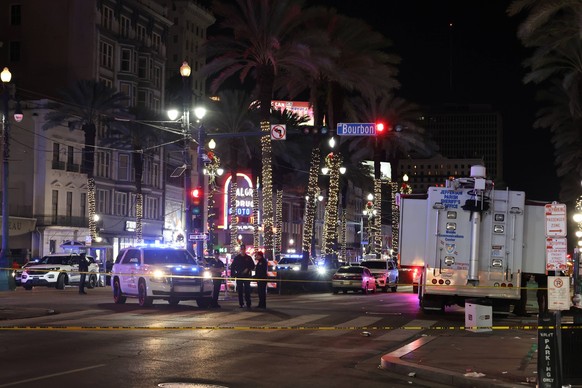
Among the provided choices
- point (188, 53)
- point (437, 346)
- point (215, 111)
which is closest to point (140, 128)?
point (215, 111)

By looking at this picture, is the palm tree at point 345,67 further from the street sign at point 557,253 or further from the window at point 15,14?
the street sign at point 557,253

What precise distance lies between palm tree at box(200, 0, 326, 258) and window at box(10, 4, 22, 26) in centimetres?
3677

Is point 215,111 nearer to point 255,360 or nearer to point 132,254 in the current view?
point 132,254

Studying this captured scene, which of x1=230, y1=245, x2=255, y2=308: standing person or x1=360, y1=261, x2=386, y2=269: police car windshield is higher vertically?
x1=230, y1=245, x2=255, y2=308: standing person

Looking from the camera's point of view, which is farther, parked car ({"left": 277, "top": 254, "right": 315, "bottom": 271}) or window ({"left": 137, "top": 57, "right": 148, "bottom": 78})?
window ({"left": 137, "top": 57, "right": 148, "bottom": 78})

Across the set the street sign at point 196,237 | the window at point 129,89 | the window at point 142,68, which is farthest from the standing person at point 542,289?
the window at point 142,68

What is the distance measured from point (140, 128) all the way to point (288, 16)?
29381 millimetres

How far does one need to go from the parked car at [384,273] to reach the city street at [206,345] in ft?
61.3

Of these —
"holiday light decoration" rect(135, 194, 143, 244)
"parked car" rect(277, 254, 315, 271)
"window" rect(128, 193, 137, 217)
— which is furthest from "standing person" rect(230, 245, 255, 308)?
"window" rect(128, 193, 137, 217)

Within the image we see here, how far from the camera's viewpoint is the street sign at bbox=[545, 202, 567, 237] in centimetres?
1233

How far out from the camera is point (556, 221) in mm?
12406

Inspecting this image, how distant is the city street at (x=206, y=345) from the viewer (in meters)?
13.1

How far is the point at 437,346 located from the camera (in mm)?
17359

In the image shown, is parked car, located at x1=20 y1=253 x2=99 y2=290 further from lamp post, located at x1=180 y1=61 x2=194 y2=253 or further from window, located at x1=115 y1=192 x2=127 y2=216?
window, located at x1=115 y1=192 x2=127 y2=216
